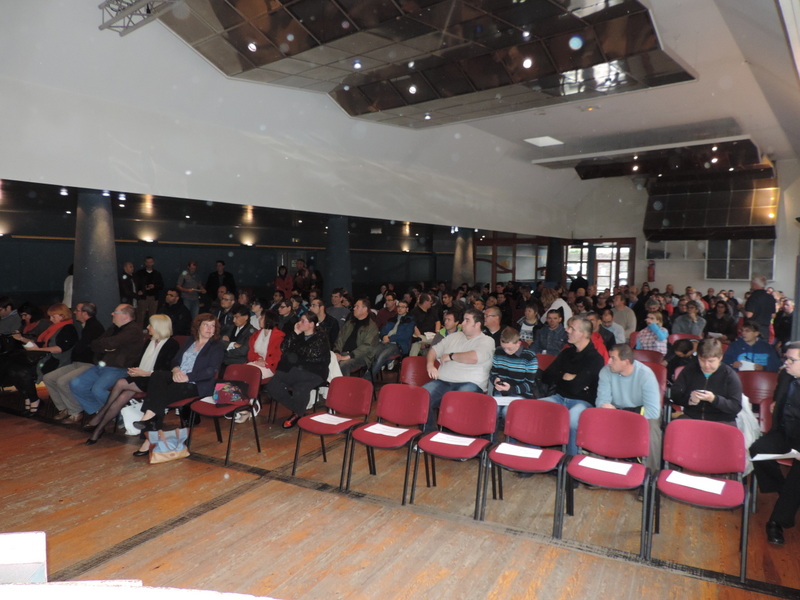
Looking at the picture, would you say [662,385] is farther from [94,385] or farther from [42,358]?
[42,358]

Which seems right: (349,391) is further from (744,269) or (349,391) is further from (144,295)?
(744,269)

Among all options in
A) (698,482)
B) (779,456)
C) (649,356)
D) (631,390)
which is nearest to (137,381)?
(631,390)

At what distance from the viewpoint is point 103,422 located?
18.1 ft

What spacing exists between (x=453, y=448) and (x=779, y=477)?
2255 millimetres

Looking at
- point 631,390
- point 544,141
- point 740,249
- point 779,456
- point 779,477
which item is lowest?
point 779,477

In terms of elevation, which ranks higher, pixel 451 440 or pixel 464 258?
pixel 464 258

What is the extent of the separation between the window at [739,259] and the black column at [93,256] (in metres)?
18.3

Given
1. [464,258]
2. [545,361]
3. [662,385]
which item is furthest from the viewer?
[464,258]

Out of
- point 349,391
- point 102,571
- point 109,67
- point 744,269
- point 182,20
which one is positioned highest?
point 182,20

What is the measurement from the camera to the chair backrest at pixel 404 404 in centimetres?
456

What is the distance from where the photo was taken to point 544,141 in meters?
13.5

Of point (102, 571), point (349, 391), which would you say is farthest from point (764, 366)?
point (102, 571)

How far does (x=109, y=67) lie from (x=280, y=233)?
35.9 feet

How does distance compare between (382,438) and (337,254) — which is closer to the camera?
(382,438)
